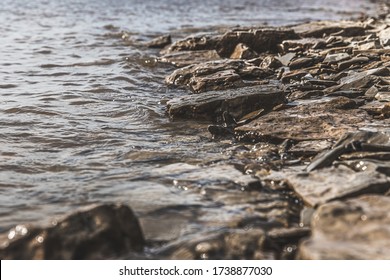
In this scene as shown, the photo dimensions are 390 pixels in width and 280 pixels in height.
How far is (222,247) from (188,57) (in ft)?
26.6

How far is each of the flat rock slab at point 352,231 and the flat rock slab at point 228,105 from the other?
317cm

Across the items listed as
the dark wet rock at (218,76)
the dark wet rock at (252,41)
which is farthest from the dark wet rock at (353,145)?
the dark wet rock at (252,41)

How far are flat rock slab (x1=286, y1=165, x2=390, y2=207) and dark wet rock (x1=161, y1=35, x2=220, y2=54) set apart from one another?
7.69 meters

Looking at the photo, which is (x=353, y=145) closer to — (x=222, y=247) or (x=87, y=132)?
(x=222, y=247)

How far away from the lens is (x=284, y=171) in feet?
14.4

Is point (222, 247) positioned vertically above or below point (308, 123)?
above

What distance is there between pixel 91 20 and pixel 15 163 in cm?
1453

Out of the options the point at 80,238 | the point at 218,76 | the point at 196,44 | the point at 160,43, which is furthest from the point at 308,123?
the point at 160,43

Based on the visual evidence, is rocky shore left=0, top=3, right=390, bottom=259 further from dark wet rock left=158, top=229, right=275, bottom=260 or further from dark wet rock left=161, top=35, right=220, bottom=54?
dark wet rock left=161, top=35, right=220, bottom=54

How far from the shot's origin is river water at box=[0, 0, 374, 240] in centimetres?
407

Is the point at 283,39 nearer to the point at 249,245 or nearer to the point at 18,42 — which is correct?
the point at 18,42

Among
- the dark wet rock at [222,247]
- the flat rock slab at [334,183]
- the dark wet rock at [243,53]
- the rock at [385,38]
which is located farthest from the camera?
the dark wet rock at [243,53]

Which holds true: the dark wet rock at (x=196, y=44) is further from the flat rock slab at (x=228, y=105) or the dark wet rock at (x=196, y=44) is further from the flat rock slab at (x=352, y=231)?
the flat rock slab at (x=352, y=231)

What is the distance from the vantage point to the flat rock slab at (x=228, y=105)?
20.6ft
